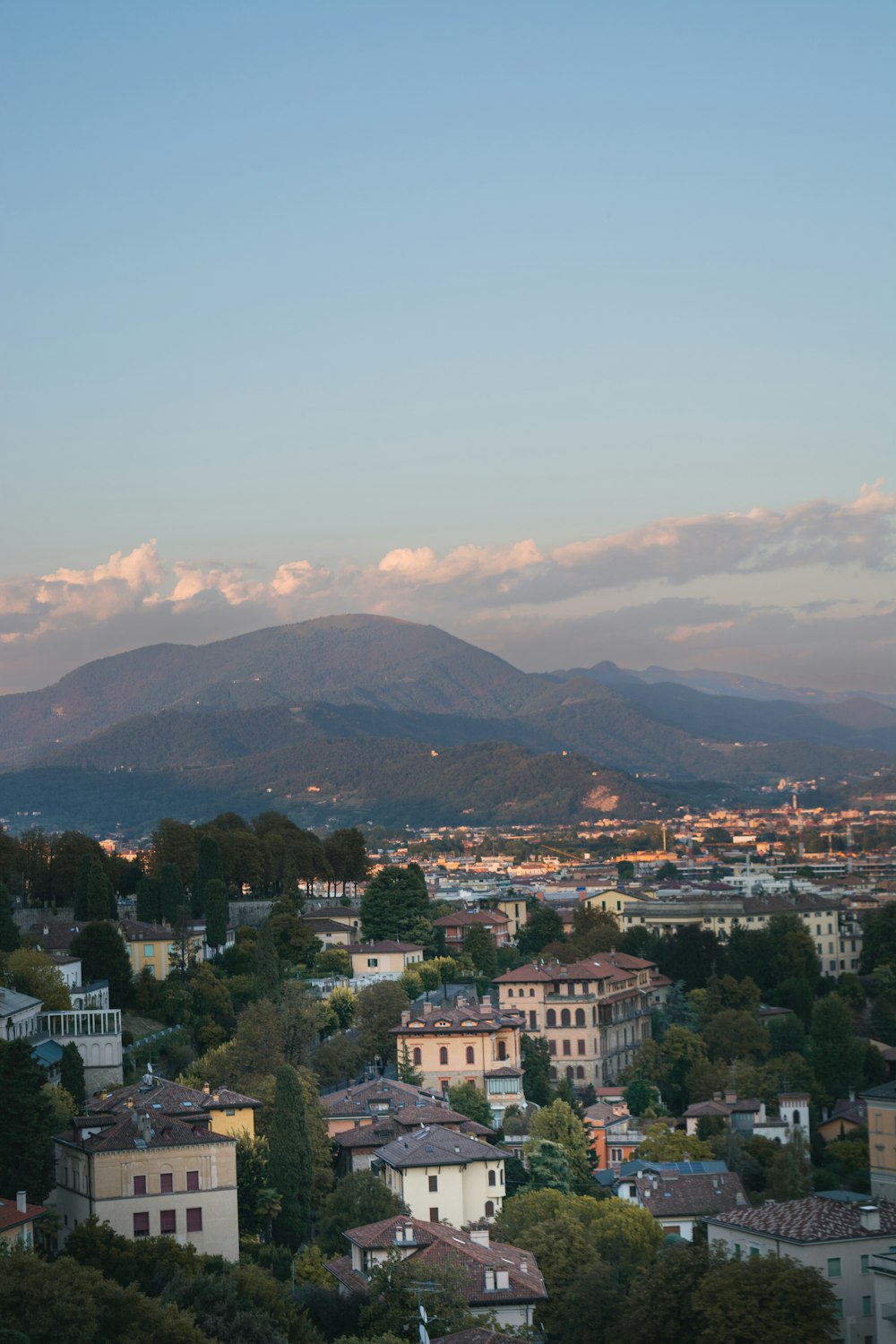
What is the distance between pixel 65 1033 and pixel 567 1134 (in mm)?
13872

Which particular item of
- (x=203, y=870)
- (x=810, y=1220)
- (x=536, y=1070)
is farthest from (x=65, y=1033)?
(x=203, y=870)

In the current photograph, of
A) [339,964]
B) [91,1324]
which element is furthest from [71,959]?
[91,1324]

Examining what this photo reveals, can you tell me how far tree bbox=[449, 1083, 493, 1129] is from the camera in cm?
5566

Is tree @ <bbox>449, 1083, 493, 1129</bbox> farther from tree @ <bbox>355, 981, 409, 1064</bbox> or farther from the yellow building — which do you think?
the yellow building

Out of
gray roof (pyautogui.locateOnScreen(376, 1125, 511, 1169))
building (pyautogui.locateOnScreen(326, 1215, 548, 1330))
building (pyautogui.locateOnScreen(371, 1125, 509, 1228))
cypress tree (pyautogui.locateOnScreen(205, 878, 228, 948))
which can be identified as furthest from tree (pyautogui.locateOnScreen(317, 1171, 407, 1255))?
cypress tree (pyautogui.locateOnScreen(205, 878, 228, 948))

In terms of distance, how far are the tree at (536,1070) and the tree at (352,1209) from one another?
16935 mm

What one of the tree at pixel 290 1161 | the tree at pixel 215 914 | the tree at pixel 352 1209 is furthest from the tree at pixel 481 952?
the tree at pixel 352 1209

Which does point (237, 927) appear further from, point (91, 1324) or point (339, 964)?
point (91, 1324)

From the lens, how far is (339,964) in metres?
70.0

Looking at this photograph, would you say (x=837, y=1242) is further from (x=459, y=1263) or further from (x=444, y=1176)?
(x=444, y=1176)

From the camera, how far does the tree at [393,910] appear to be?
250 ft

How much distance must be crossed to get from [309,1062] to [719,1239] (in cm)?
1749

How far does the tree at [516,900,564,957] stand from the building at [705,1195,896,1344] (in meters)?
41.0

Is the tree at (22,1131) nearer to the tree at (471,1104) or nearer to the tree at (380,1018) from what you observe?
the tree at (471,1104)
